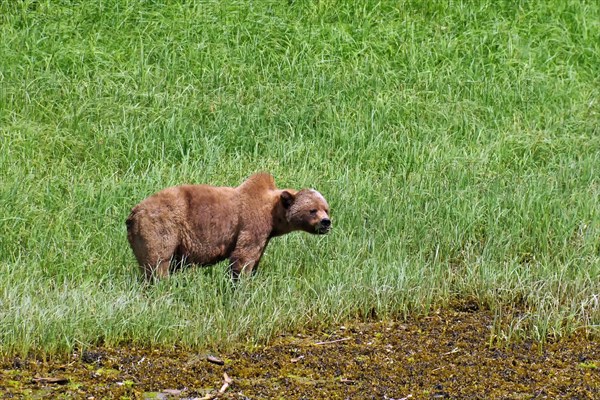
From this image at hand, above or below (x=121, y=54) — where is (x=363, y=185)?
below

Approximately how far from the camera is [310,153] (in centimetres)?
1038

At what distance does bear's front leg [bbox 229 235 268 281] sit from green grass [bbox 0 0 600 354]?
0.09 metres

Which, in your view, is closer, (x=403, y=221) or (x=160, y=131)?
(x=403, y=221)

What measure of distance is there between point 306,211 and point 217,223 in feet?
1.94

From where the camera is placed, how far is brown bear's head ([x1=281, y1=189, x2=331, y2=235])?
775cm

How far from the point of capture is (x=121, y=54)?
11648 millimetres

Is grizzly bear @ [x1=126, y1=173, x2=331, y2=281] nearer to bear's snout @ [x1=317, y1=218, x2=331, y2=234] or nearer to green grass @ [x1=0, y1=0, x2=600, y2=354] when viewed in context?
bear's snout @ [x1=317, y1=218, x2=331, y2=234]

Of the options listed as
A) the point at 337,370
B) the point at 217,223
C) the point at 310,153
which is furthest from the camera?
the point at 310,153

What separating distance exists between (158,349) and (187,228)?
978 mm

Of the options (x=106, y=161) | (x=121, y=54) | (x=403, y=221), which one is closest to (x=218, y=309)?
(x=403, y=221)

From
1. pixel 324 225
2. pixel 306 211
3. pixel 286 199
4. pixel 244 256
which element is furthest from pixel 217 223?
pixel 324 225

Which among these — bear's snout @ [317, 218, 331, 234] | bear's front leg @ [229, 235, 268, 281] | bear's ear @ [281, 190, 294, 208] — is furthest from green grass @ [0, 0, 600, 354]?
bear's ear @ [281, 190, 294, 208]

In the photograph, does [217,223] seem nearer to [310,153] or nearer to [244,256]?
[244,256]

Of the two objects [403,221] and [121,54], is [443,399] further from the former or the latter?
[121,54]
